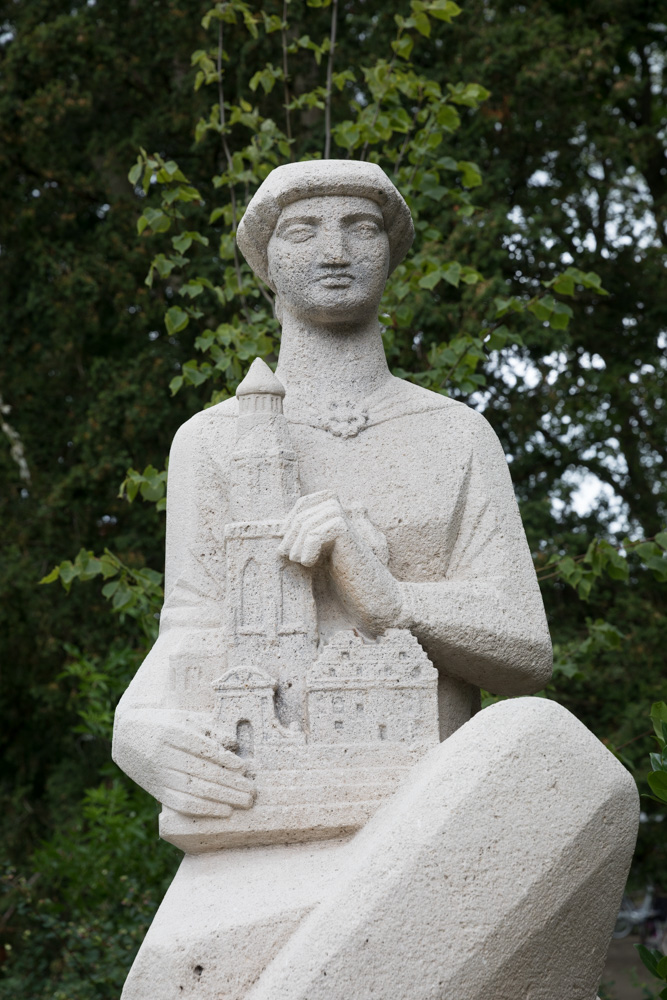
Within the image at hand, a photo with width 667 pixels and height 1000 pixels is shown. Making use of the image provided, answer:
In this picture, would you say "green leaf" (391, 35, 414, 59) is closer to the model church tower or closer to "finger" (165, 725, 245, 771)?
the model church tower

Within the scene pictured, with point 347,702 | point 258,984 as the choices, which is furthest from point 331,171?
point 258,984

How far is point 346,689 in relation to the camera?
3.73 m

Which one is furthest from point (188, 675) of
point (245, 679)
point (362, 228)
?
point (362, 228)

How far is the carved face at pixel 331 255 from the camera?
4.28 meters

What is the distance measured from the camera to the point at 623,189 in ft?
37.3

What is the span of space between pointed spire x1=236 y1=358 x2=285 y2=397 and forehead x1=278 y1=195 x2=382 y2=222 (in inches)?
20.5

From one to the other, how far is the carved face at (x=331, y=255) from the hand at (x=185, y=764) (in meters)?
1.36

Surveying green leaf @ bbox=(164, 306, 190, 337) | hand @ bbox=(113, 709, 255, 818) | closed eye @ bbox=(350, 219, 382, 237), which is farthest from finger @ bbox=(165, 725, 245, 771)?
green leaf @ bbox=(164, 306, 190, 337)

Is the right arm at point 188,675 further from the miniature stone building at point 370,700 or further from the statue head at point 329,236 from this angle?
the statue head at point 329,236

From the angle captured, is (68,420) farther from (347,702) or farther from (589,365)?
(347,702)

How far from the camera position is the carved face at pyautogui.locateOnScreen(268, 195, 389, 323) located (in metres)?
4.28

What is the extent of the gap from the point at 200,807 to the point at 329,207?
1855 mm

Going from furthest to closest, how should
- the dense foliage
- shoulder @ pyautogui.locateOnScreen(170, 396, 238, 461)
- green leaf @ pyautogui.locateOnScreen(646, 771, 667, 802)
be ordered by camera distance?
the dense foliage < shoulder @ pyautogui.locateOnScreen(170, 396, 238, 461) < green leaf @ pyautogui.locateOnScreen(646, 771, 667, 802)

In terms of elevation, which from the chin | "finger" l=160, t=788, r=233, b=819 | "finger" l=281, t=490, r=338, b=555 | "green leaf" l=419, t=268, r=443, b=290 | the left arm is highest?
"green leaf" l=419, t=268, r=443, b=290
